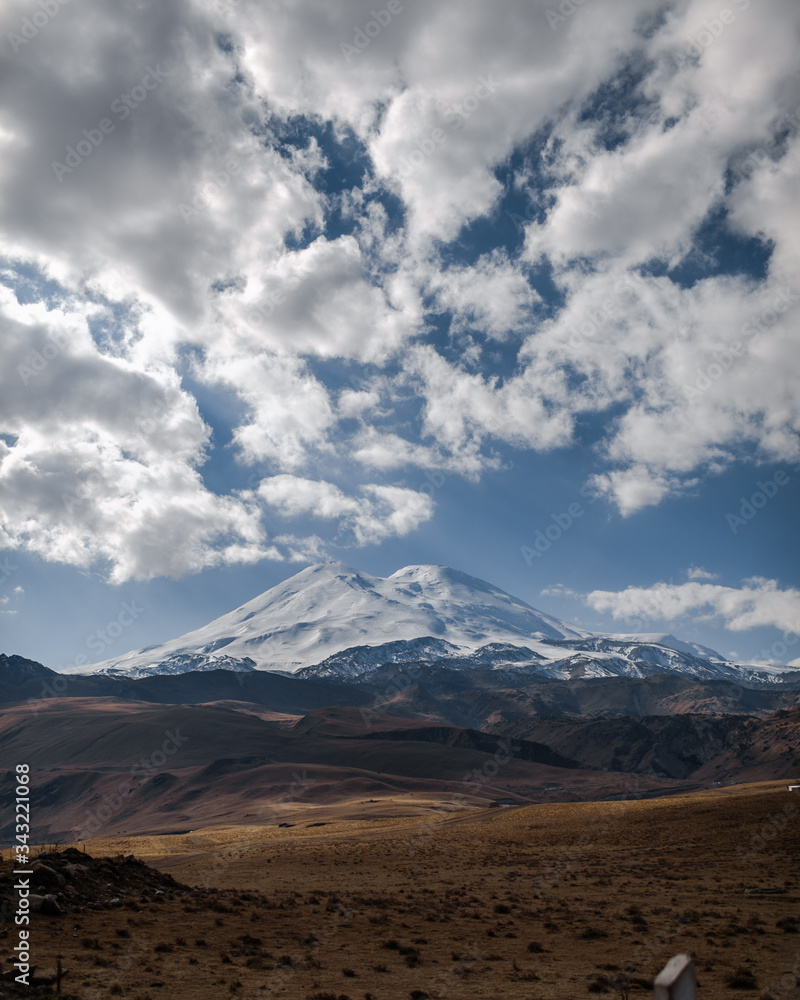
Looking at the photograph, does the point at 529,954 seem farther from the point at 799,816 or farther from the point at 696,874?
the point at 799,816

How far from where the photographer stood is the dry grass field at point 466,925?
55.2 ft

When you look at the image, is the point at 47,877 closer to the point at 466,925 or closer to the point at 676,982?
the point at 466,925

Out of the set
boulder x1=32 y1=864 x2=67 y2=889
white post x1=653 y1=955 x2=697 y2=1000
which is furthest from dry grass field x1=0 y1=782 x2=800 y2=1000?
white post x1=653 y1=955 x2=697 y2=1000

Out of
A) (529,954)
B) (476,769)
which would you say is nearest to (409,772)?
(476,769)

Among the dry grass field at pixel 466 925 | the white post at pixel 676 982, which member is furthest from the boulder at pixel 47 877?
the white post at pixel 676 982

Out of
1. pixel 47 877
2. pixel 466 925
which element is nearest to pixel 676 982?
pixel 466 925

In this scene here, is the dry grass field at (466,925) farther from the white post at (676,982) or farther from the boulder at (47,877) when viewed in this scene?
the white post at (676,982)

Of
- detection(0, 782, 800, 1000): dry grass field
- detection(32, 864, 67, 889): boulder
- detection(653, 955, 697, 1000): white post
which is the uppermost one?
detection(653, 955, 697, 1000): white post

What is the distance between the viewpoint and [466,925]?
950 inches

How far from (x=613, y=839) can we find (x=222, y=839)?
48.9m

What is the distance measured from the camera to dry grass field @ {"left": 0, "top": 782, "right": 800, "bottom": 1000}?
1681 cm

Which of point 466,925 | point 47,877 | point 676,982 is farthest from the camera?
point 466,925

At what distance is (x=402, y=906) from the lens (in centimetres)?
2784

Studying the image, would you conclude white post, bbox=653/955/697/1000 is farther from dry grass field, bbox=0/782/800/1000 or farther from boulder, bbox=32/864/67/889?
boulder, bbox=32/864/67/889
